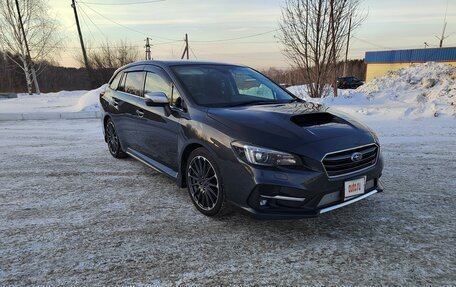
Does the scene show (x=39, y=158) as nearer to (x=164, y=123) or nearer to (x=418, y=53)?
(x=164, y=123)

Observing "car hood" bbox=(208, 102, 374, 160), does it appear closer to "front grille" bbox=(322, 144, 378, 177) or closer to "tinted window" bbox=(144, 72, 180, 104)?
"front grille" bbox=(322, 144, 378, 177)

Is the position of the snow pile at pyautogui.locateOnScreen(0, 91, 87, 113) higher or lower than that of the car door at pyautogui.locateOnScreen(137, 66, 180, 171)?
lower

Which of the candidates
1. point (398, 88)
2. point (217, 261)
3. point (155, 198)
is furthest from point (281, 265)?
point (398, 88)

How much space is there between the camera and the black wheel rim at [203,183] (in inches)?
135

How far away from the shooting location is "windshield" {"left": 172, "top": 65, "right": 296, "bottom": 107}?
3974mm

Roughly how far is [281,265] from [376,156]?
5.04 feet

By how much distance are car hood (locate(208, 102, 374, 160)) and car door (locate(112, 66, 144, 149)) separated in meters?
1.78

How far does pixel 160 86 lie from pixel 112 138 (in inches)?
86.5

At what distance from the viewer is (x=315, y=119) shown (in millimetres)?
3457

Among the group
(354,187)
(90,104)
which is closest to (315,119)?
(354,187)

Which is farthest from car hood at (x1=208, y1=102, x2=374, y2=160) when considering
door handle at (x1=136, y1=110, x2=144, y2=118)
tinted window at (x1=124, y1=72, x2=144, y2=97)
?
tinted window at (x1=124, y1=72, x2=144, y2=97)

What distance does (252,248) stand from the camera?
119 inches

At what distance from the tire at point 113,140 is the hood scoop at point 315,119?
3505mm

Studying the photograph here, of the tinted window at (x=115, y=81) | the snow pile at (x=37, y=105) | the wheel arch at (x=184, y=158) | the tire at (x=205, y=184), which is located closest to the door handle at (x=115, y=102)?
the tinted window at (x=115, y=81)
